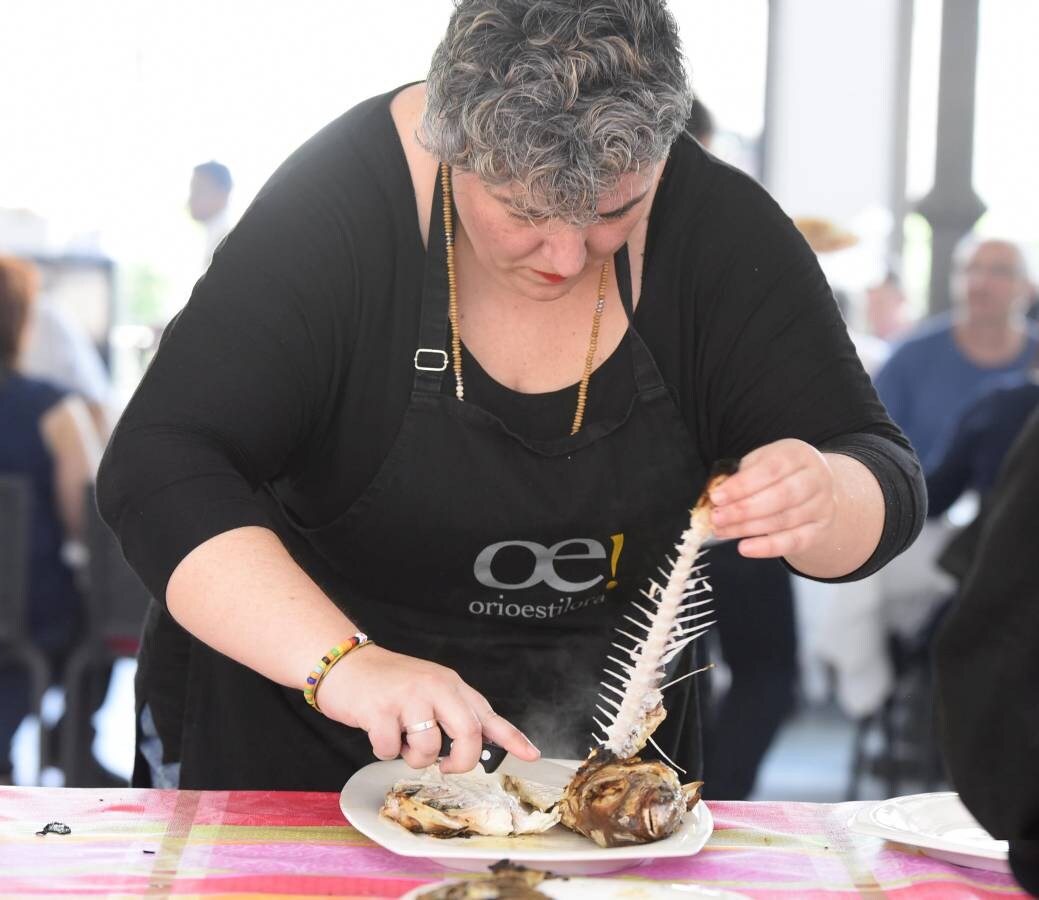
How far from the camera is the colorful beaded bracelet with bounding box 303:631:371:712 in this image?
49.4 inches

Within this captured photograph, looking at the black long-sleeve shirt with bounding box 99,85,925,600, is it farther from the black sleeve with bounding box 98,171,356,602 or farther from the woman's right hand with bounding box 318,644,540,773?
the woman's right hand with bounding box 318,644,540,773

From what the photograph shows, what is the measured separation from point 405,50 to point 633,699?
7.13 meters

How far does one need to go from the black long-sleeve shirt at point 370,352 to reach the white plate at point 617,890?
0.45 m

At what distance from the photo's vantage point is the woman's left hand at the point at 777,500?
128cm

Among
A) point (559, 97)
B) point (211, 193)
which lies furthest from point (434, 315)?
point (211, 193)

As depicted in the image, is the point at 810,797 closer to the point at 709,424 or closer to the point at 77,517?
the point at 77,517

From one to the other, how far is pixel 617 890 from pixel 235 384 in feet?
2.08

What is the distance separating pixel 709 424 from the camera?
166 centimetres

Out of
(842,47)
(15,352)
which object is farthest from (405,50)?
(15,352)

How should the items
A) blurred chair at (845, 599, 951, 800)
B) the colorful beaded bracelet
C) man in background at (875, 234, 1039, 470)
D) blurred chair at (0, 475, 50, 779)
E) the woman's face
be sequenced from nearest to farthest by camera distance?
the colorful beaded bracelet → the woman's face → blurred chair at (0, 475, 50, 779) → blurred chair at (845, 599, 951, 800) → man in background at (875, 234, 1039, 470)

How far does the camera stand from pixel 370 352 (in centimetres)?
156

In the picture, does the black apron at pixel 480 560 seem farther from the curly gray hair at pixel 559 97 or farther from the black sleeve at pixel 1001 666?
the black sleeve at pixel 1001 666

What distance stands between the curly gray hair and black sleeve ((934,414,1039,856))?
1.90 ft

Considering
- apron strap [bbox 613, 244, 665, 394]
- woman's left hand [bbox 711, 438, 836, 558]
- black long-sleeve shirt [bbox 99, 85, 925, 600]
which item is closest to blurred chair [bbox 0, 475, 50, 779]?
black long-sleeve shirt [bbox 99, 85, 925, 600]
